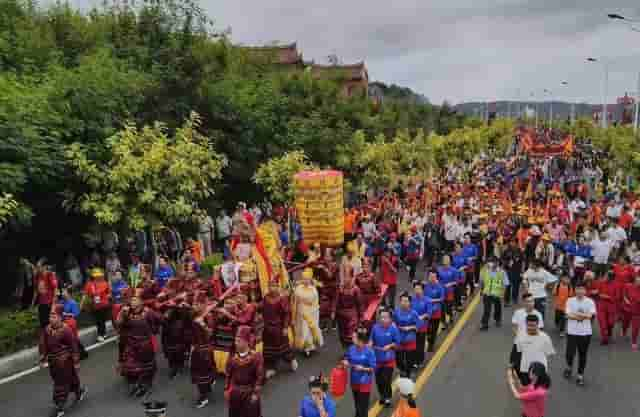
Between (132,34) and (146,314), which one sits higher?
(132,34)

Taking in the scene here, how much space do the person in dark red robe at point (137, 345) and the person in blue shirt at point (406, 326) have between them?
12.0ft

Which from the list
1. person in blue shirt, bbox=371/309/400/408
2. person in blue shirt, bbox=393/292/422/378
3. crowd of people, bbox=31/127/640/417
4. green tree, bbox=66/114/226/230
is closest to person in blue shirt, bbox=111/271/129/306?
crowd of people, bbox=31/127/640/417

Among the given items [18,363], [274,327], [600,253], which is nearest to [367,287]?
[274,327]

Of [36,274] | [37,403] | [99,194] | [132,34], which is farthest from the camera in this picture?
[132,34]

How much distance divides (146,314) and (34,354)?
3.07 m

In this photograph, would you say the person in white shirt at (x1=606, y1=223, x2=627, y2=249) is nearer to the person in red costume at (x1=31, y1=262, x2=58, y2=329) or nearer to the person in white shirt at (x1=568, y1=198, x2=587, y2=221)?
the person in white shirt at (x1=568, y1=198, x2=587, y2=221)

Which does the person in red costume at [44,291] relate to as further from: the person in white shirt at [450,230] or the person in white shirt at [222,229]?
the person in white shirt at [450,230]

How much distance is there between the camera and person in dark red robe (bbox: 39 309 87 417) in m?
8.77

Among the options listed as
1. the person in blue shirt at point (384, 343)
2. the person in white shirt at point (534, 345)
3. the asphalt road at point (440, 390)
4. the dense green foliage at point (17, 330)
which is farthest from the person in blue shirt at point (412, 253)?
the dense green foliage at point (17, 330)

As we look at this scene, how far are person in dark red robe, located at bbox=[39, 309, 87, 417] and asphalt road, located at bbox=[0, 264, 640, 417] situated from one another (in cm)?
35

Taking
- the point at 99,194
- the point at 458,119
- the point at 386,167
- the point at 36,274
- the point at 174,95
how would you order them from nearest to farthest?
1. the point at 36,274
2. the point at 99,194
3. the point at 174,95
4. the point at 386,167
5. the point at 458,119

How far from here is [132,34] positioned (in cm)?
2184

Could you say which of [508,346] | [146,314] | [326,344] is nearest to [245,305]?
[146,314]

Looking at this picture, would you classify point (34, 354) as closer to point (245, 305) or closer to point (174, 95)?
point (245, 305)
